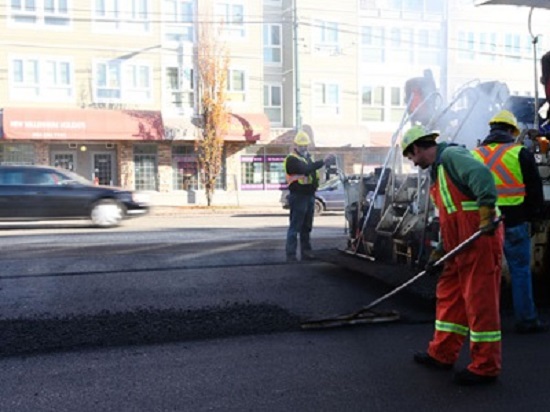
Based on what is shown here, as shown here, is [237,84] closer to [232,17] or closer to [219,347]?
[232,17]

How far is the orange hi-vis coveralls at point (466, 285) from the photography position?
3.78 m

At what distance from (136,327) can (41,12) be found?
72.4 feet

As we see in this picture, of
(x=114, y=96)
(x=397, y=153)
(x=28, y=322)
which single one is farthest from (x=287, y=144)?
(x=28, y=322)

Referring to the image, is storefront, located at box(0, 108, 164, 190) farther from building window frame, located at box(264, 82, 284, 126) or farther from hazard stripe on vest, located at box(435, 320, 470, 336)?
hazard stripe on vest, located at box(435, 320, 470, 336)

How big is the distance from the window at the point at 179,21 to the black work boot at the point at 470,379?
23.9 m

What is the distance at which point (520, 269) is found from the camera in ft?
16.2

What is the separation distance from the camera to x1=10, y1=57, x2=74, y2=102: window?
2341cm

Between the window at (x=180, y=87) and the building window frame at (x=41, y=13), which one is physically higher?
the building window frame at (x=41, y=13)

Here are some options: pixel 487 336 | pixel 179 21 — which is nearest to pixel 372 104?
pixel 179 21

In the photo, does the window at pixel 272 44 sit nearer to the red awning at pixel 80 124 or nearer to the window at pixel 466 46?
the red awning at pixel 80 124

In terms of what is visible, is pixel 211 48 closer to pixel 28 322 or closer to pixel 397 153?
pixel 397 153

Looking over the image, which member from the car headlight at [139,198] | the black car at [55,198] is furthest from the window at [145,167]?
the black car at [55,198]

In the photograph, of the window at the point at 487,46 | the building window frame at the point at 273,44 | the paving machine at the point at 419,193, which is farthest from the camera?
the window at the point at 487,46

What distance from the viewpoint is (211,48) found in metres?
24.8
